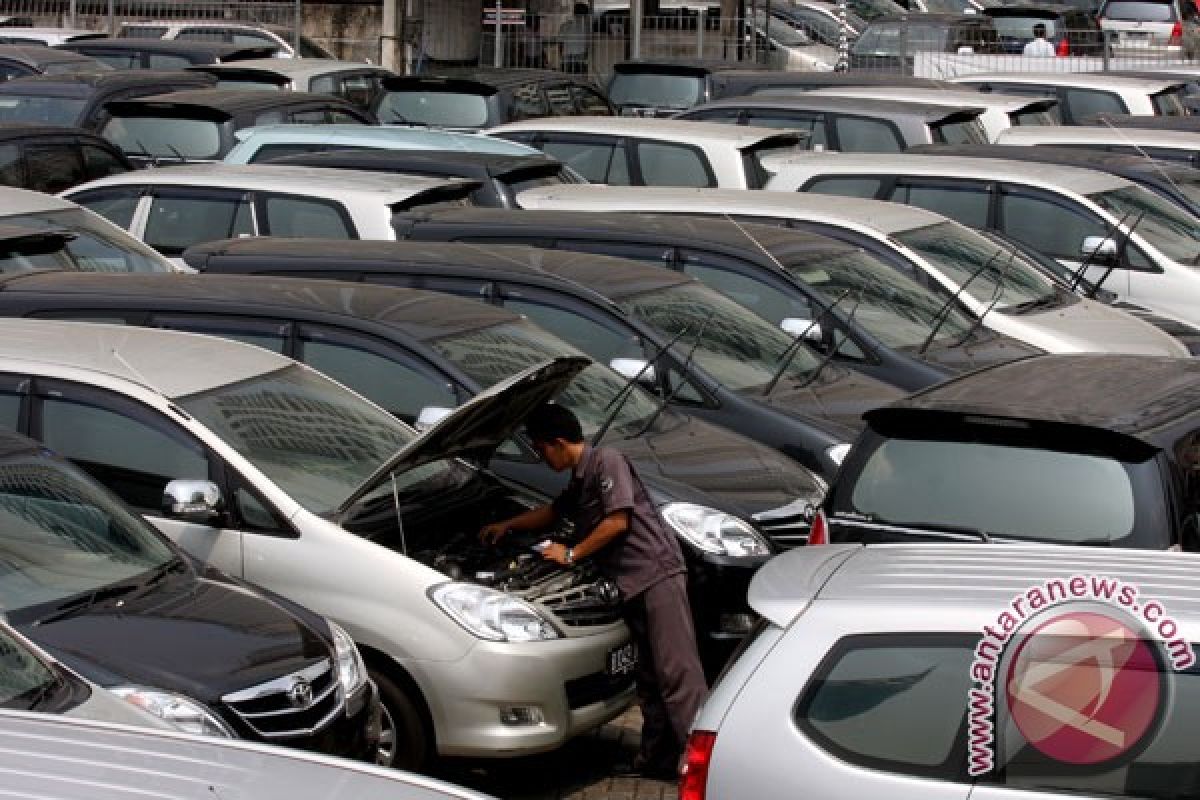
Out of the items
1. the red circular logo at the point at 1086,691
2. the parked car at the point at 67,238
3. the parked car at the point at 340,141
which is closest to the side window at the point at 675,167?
the parked car at the point at 340,141

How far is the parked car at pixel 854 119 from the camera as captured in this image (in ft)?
61.9

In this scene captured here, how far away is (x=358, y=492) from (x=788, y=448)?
3391 mm

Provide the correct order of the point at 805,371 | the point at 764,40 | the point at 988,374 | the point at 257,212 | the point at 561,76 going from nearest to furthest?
the point at 988,374, the point at 805,371, the point at 257,212, the point at 561,76, the point at 764,40

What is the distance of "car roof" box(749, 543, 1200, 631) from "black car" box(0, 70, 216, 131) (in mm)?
13107

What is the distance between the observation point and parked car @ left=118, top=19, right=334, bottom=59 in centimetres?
2756

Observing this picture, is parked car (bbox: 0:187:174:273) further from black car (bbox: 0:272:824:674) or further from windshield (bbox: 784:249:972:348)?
windshield (bbox: 784:249:972:348)

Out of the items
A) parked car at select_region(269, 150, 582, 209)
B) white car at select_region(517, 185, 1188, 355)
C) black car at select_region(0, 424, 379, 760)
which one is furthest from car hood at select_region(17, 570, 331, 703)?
parked car at select_region(269, 150, 582, 209)

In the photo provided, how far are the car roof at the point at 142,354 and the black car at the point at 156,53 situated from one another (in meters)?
15.1

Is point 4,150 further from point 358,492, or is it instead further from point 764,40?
point 764,40

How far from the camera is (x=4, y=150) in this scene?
1564 cm

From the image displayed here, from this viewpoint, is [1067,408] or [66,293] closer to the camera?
[1067,408]

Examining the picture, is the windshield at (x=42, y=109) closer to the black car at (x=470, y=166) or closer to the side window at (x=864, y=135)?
the black car at (x=470, y=166)

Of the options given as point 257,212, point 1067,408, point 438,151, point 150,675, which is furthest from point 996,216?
point 150,675

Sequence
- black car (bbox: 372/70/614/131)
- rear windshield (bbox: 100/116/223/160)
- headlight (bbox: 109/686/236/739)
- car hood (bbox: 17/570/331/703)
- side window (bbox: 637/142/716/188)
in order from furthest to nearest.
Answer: black car (bbox: 372/70/614/131), rear windshield (bbox: 100/116/223/160), side window (bbox: 637/142/716/188), car hood (bbox: 17/570/331/703), headlight (bbox: 109/686/236/739)
